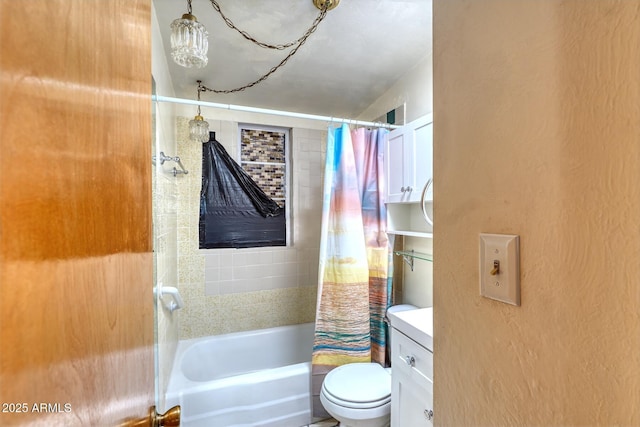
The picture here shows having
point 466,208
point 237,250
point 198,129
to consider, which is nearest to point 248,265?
point 237,250

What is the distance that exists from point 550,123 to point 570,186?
0.34 ft

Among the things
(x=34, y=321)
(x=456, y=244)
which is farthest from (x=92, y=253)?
(x=456, y=244)

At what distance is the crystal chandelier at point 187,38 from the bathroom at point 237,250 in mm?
523

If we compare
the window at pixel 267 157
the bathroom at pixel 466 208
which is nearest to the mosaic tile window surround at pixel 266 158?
the window at pixel 267 157

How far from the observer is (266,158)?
270 cm

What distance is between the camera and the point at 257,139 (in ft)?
8.78

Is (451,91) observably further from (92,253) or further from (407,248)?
(407,248)

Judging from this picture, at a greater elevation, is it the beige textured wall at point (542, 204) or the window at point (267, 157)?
the window at point (267, 157)

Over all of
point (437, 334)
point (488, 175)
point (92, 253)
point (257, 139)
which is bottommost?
point (437, 334)

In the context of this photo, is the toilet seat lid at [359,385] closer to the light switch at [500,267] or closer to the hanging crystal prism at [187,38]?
the light switch at [500,267]

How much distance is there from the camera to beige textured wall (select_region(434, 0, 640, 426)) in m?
0.35

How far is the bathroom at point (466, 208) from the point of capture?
0.90 ft

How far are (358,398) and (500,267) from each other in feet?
4.31

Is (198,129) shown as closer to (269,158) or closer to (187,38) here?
(269,158)
